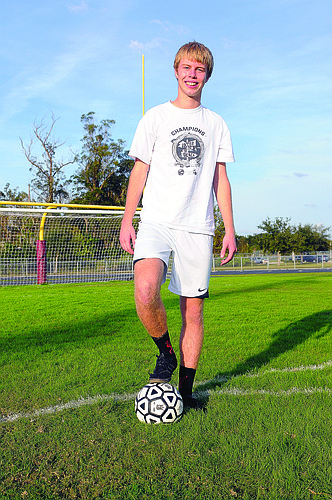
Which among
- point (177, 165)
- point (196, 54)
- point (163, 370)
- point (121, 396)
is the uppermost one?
point (196, 54)

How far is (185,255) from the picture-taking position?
10.2 ft

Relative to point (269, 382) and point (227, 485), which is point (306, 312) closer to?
Answer: point (269, 382)

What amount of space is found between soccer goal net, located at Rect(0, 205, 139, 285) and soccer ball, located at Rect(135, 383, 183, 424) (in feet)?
34.5

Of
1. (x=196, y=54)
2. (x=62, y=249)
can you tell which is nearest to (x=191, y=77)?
(x=196, y=54)

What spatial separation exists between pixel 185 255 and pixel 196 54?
1.40m

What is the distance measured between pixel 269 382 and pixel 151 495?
6.61 ft

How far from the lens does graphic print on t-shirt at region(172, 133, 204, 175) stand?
123 inches

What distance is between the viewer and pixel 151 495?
188cm

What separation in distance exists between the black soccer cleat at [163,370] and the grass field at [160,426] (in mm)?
264

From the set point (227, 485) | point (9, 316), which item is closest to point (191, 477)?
point (227, 485)

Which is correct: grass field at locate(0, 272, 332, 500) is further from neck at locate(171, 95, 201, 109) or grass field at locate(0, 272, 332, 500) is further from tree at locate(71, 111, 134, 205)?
tree at locate(71, 111, 134, 205)

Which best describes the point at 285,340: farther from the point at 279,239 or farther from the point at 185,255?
the point at 279,239

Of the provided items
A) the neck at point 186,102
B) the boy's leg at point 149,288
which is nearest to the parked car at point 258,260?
the neck at point 186,102

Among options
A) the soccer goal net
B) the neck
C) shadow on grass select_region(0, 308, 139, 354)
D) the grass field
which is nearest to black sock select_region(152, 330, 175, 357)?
the grass field
